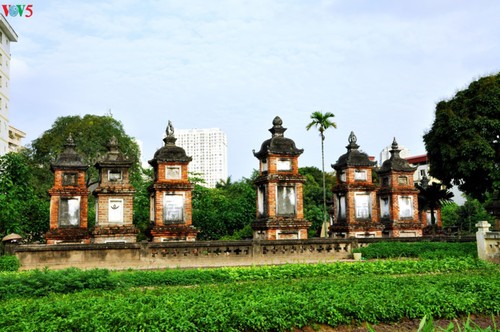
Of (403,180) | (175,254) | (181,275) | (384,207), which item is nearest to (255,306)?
(181,275)

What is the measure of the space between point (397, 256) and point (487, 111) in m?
8.80

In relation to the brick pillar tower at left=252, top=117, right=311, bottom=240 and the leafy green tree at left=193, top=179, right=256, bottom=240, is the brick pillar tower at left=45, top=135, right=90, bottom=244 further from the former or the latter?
the leafy green tree at left=193, top=179, right=256, bottom=240

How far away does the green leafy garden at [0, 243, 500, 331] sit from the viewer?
26.6 ft

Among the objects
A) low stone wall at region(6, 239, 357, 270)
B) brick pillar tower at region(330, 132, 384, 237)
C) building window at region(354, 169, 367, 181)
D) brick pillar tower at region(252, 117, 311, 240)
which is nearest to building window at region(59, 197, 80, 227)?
low stone wall at region(6, 239, 357, 270)

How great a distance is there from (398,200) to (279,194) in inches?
363

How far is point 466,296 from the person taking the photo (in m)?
10.6

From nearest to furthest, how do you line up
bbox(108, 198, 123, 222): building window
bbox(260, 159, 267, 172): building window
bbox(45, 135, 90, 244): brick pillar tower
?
bbox(45, 135, 90, 244): brick pillar tower → bbox(108, 198, 123, 222): building window → bbox(260, 159, 267, 172): building window

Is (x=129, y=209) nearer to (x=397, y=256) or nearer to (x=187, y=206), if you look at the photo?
(x=187, y=206)

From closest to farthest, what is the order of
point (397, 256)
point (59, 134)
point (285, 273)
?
point (285, 273)
point (397, 256)
point (59, 134)

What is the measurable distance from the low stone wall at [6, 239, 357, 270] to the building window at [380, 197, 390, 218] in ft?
31.4

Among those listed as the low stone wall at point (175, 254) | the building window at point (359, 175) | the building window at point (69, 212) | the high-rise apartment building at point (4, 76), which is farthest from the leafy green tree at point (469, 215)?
the high-rise apartment building at point (4, 76)

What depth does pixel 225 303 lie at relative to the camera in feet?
29.8

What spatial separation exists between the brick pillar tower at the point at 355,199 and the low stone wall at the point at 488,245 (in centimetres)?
914

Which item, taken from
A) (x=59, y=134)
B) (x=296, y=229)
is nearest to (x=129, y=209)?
(x=296, y=229)
